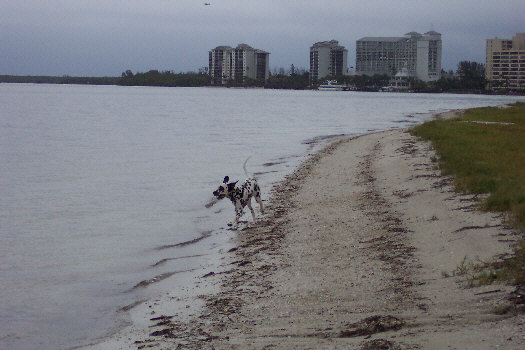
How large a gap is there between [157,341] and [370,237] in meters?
4.70

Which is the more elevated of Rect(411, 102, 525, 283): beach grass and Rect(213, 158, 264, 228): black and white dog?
Rect(411, 102, 525, 283): beach grass


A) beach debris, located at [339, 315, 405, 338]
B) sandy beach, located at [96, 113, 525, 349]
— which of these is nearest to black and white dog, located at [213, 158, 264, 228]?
sandy beach, located at [96, 113, 525, 349]

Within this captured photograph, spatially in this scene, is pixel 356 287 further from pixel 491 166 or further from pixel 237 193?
pixel 491 166

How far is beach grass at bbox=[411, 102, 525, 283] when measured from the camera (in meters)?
11.2

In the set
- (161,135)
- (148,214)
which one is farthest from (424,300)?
(161,135)

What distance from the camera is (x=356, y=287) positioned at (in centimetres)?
883

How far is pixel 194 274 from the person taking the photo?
1131cm

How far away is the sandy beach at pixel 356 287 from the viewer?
6.92 m

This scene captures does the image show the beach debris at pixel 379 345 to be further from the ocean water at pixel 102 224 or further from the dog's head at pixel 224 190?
the dog's head at pixel 224 190

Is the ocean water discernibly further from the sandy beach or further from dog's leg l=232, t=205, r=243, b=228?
the sandy beach

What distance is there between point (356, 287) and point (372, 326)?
5.72 feet

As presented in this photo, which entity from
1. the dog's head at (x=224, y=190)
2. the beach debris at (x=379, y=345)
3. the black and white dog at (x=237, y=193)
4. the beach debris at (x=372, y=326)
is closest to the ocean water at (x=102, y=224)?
the black and white dog at (x=237, y=193)

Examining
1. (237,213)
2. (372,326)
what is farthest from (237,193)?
(372,326)

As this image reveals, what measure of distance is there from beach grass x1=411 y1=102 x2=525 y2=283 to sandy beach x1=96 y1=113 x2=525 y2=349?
0.32 metres
